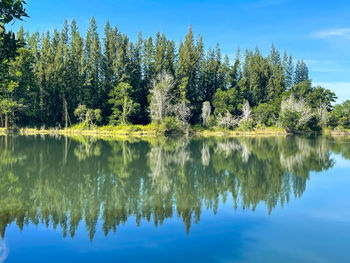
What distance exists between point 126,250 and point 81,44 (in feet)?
189

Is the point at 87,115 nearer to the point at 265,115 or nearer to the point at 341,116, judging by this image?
the point at 265,115

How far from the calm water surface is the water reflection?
1.5 inches

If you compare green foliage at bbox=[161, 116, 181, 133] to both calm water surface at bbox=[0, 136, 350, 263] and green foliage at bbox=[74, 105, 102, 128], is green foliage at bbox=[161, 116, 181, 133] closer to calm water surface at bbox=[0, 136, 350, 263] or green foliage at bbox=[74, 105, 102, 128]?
green foliage at bbox=[74, 105, 102, 128]

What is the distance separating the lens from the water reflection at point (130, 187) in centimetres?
934

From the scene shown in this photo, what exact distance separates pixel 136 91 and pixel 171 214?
50877 millimetres

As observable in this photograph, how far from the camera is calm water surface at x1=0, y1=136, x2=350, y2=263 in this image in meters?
7.06

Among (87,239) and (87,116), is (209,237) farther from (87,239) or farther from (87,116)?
(87,116)

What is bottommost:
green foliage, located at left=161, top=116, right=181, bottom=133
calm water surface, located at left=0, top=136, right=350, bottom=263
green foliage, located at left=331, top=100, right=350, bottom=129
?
calm water surface, located at left=0, top=136, right=350, bottom=263

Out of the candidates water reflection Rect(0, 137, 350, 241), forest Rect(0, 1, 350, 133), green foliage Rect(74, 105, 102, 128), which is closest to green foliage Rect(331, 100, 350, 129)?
forest Rect(0, 1, 350, 133)

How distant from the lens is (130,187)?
12.9 metres

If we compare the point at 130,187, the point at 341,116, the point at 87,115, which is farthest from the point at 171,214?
the point at 341,116

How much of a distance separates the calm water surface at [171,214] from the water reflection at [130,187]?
4cm

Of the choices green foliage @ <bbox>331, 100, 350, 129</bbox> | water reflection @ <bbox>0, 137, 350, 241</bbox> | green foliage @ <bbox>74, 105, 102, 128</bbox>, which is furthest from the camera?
green foliage @ <bbox>331, 100, 350, 129</bbox>

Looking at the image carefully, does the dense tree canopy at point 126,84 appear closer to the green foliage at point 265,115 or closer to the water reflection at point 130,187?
A: the green foliage at point 265,115
